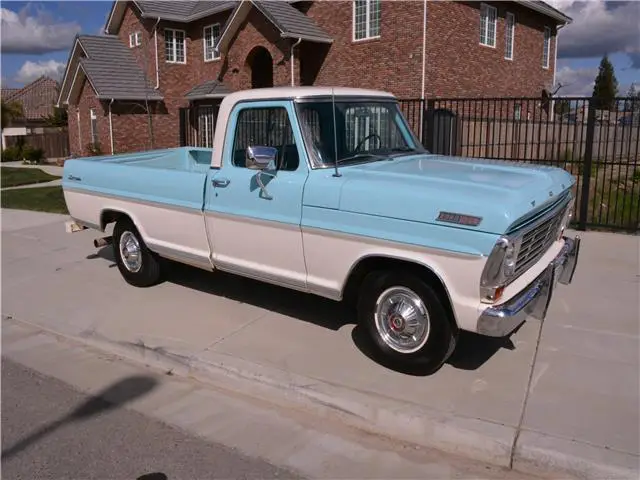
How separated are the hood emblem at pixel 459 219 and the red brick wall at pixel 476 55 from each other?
15.6m

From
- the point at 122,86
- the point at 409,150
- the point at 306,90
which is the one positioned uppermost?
the point at 122,86

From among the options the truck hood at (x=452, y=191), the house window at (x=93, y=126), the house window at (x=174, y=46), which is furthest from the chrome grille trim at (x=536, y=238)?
the house window at (x=93, y=126)

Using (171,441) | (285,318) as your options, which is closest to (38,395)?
(171,441)

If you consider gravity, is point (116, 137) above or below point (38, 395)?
above

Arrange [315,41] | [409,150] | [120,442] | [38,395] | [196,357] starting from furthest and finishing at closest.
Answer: [315,41] → [409,150] → [196,357] → [38,395] → [120,442]

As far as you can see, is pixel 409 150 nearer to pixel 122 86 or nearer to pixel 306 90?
pixel 306 90

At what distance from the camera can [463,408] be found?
4160 millimetres

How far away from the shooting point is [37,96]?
52.9 metres

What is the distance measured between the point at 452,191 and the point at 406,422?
1.63 metres

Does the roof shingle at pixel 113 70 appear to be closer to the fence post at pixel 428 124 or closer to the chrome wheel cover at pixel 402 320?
the fence post at pixel 428 124

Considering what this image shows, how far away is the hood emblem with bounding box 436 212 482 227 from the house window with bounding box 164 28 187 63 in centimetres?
2524

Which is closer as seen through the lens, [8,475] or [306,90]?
[8,475]

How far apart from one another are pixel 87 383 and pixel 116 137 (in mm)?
22234

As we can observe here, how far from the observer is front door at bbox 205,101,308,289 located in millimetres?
5086
